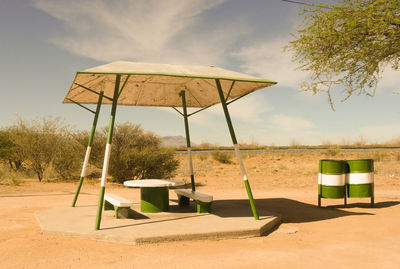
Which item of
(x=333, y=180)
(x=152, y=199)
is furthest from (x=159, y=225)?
(x=333, y=180)

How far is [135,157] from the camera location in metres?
17.2

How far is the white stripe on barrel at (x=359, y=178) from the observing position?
991 cm

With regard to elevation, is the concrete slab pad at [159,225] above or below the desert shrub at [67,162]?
below

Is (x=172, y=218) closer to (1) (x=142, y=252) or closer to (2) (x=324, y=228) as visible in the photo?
(1) (x=142, y=252)

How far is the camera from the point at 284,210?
963 cm

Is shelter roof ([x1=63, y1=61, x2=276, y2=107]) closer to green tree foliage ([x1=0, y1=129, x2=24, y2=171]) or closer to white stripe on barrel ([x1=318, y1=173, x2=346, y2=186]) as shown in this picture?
white stripe on barrel ([x1=318, y1=173, x2=346, y2=186])

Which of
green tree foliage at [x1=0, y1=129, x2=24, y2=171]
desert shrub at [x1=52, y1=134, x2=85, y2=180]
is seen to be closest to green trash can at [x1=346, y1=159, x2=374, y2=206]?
desert shrub at [x1=52, y1=134, x2=85, y2=180]

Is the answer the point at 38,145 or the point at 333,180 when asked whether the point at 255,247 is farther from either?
the point at 38,145

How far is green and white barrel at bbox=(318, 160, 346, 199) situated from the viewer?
9.70 metres

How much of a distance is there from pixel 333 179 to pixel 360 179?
83 cm

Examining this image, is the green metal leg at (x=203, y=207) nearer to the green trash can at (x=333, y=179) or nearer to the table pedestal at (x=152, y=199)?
the table pedestal at (x=152, y=199)

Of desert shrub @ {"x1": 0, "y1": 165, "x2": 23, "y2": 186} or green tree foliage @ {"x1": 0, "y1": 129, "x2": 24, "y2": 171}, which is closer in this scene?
desert shrub @ {"x1": 0, "y1": 165, "x2": 23, "y2": 186}

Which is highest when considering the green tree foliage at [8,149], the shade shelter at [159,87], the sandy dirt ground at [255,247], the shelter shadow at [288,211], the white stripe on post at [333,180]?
the shade shelter at [159,87]

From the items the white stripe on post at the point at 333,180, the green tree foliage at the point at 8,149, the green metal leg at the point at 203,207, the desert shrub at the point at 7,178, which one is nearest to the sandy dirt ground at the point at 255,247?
the white stripe on post at the point at 333,180
